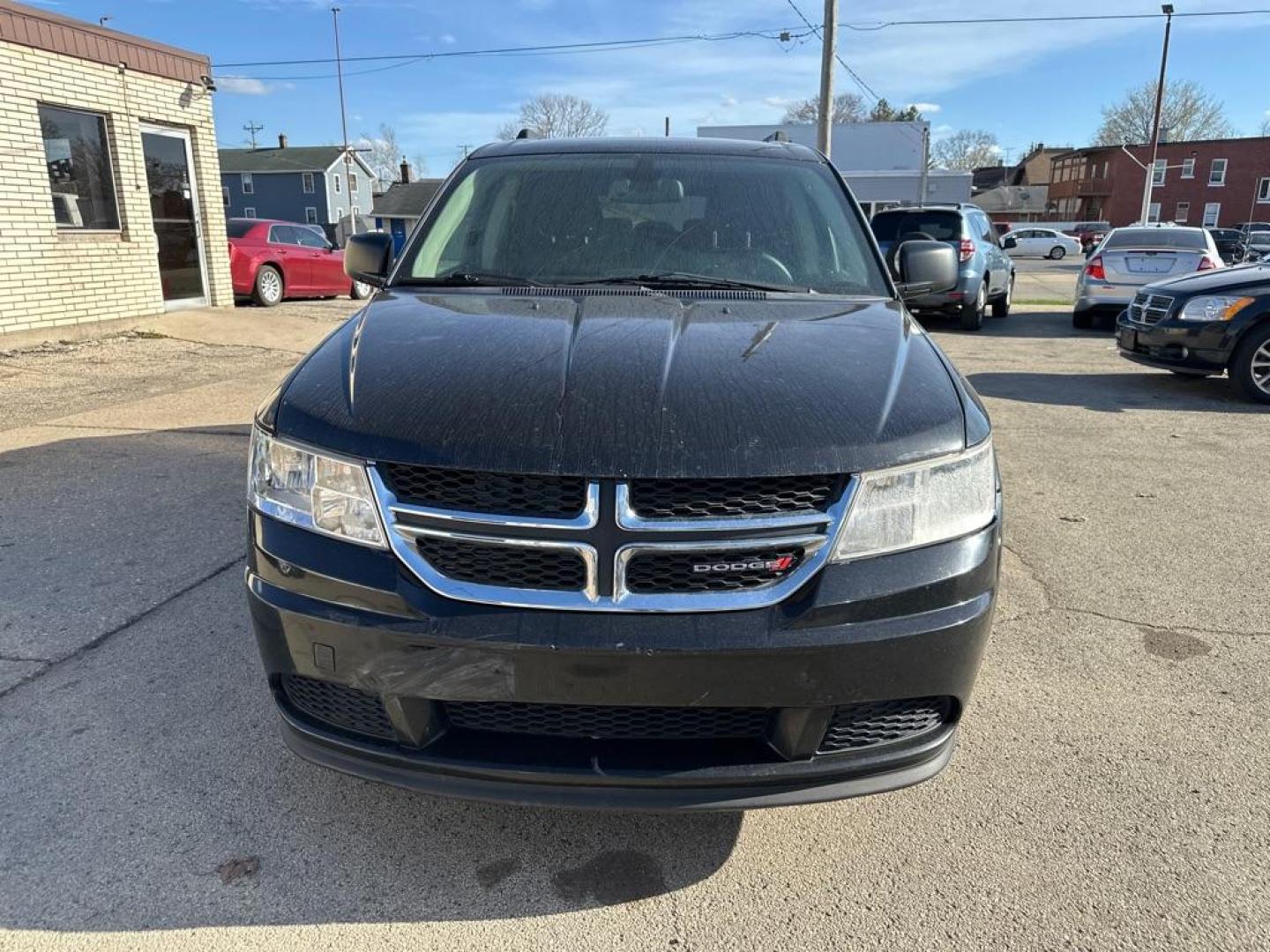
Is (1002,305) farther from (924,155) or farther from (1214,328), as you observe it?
(924,155)

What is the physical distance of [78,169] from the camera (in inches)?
418

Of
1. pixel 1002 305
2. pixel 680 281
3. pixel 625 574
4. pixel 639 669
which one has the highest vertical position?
pixel 680 281

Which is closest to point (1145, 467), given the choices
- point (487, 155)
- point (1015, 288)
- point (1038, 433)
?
point (1038, 433)

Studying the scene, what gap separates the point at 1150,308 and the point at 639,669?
8.40 metres

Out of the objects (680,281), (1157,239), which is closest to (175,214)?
(680,281)

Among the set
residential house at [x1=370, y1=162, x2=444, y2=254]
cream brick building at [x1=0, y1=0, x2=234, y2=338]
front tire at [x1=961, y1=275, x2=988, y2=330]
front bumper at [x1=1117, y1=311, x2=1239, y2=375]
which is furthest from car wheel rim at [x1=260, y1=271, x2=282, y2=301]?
residential house at [x1=370, y1=162, x2=444, y2=254]

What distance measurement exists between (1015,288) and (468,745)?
Result: 24266 millimetres

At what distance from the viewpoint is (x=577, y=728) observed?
76.7 inches

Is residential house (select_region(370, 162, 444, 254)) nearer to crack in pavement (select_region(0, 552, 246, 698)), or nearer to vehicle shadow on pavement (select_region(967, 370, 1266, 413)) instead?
vehicle shadow on pavement (select_region(967, 370, 1266, 413))

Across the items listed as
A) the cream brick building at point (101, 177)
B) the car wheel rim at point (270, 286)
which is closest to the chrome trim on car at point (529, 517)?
the cream brick building at point (101, 177)

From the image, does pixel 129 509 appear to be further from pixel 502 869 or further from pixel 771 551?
pixel 771 551

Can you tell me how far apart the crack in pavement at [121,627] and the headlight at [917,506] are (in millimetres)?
2825

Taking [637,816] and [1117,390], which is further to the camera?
[1117,390]

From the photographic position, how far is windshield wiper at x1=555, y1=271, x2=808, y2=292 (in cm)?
303
